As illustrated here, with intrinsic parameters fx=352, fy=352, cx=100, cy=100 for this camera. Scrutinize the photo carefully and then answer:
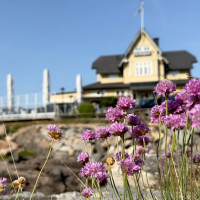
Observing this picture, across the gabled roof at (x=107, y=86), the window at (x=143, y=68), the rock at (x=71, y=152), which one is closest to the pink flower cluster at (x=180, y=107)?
the rock at (x=71, y=152)

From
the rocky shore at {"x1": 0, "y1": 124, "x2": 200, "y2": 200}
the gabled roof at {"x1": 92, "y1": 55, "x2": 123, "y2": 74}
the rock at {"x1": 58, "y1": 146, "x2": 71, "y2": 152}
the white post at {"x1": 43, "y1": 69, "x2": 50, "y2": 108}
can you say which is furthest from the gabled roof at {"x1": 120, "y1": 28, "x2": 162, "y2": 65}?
the rock at {"x1": 58, "y1": 146, "x2": 71, "y2": 152}

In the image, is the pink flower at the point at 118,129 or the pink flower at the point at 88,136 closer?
the pink flower at the point at 118,129

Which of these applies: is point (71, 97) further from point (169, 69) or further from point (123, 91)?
point (169, 69)

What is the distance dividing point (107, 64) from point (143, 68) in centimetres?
492

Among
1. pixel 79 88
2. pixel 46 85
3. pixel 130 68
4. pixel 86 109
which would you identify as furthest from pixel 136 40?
pixel 86 109

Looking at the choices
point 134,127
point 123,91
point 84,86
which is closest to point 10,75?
point 84,86

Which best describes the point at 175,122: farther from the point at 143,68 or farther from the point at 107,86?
the point at 143,68

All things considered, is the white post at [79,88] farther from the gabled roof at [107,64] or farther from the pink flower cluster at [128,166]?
the pink flower cluster at [128,166]

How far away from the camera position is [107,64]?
128ft

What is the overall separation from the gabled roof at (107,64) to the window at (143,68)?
8.30 feet

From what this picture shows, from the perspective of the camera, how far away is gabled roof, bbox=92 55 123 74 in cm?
3759

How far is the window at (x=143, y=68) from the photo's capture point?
3562 centimetres

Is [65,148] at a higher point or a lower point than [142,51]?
lower

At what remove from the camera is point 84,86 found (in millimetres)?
37031
